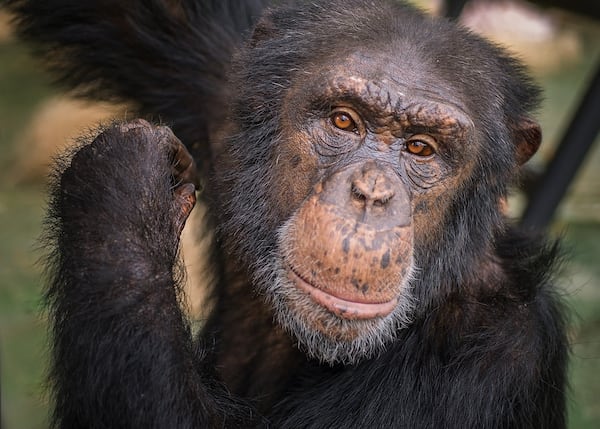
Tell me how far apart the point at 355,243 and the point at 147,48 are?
2.46m

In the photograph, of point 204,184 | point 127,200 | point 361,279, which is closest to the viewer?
point 361,279

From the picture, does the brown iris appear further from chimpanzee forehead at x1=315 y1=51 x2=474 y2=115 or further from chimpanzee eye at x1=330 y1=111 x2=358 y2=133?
chimpanzee forehead at x1=315 y1=51 x2=474 y2=115

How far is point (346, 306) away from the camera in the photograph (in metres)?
4.26

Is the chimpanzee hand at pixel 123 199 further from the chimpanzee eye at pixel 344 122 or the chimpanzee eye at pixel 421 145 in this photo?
the chimpanzee eye at pixel 421 145

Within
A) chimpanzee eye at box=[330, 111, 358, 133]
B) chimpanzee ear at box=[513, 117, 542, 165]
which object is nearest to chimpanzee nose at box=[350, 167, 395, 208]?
chimpanzee eye at box=[330, 111, 358, 133]

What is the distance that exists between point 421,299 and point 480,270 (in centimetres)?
51

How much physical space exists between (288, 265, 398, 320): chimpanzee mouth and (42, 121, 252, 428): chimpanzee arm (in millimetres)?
626

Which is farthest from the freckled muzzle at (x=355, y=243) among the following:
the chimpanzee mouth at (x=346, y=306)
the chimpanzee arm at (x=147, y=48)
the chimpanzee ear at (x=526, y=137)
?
the chimpanzee arm at (x=147, y=48)

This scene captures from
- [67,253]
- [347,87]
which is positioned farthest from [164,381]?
[347,87]

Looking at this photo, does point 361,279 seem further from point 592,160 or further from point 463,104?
point 592,160

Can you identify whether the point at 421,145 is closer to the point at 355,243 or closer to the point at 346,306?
the point at 355,243

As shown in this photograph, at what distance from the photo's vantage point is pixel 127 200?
448cm

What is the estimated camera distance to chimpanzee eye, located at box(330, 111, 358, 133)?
4609mm

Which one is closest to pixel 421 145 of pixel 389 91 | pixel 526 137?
pixel 389 91
